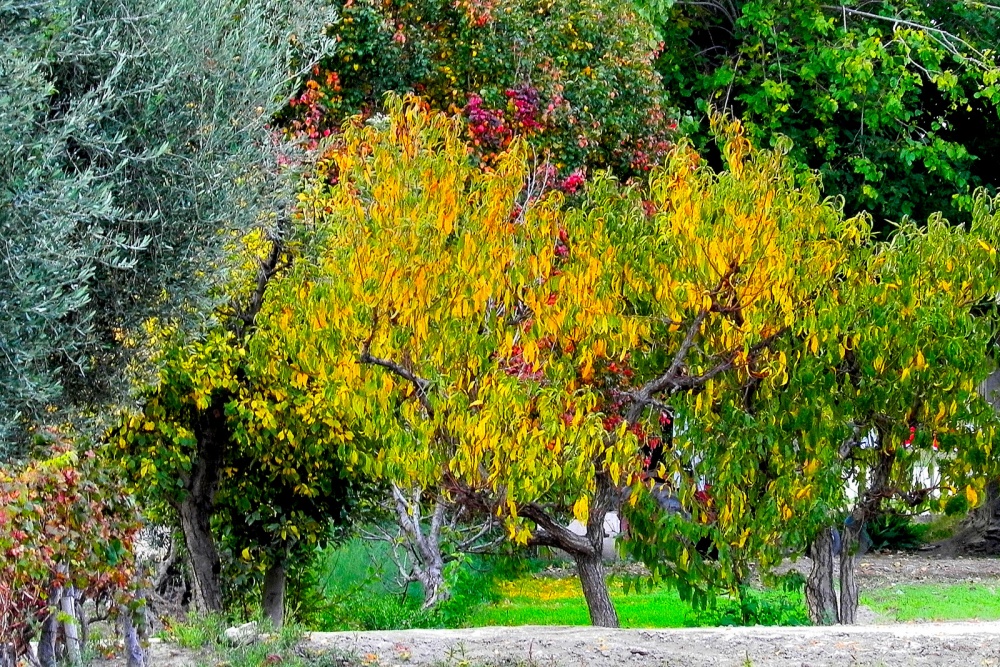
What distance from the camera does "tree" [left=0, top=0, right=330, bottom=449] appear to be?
4.68m

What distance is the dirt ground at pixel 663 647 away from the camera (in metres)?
7.22

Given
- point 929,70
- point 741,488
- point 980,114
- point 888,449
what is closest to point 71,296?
point 741,488

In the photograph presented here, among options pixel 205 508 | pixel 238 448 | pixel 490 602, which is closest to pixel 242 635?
pixel 238 448

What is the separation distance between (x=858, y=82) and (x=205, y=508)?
1001 centimetres

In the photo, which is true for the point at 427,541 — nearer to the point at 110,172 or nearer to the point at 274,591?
the point at 274,591

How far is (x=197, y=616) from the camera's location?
310 inches

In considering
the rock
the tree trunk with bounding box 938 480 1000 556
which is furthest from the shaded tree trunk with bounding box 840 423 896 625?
the tree trunk with bounding box 938 480 1000 556

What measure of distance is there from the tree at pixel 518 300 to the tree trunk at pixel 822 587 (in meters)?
1.85

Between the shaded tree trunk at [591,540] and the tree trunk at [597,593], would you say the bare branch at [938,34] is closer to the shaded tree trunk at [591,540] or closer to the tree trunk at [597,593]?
the shaded tree trunk at [591,540]

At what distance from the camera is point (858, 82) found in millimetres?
16062

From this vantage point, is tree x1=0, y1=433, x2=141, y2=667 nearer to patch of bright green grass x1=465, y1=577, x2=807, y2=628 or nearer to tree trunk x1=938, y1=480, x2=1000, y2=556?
patch of bright green grass x1=465, y1=577, x2=807, y2=628

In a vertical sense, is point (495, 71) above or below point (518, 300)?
above

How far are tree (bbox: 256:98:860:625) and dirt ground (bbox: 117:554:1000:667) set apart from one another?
0.72 metres

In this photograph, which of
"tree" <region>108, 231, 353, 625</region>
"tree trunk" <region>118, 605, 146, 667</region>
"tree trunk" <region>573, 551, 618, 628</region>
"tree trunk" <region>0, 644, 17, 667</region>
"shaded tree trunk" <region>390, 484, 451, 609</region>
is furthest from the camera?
"shaded tree trunk" <region>390, 484, 451, 609</region>
